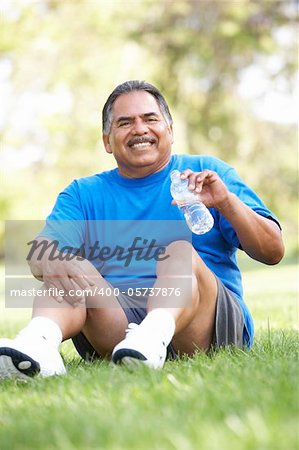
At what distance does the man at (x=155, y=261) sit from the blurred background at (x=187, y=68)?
13388 mm

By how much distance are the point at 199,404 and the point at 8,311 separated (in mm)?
7723

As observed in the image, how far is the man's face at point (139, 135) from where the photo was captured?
3502 mm

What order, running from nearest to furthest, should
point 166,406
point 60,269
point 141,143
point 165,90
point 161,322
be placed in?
point 166,406 → point 161,322 → point 60,269 → point 141,143 → point 165,90

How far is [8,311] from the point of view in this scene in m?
9.56

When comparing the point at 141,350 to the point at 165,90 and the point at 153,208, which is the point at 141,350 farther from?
the point at 165,90

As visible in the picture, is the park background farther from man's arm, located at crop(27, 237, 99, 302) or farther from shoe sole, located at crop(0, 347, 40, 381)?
shoe sole, located at crop(0, 347, 40, 381)

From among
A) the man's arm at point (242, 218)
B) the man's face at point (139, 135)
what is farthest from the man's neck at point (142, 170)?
the man's arm at point (242, 218)

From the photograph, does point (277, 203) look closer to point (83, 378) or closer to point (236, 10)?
point (236, 10)

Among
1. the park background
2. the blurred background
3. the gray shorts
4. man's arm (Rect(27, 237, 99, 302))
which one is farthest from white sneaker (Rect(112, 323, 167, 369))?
the blurred background

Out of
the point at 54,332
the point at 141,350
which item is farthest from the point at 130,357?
the point at 54,332

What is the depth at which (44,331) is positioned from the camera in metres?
2.89

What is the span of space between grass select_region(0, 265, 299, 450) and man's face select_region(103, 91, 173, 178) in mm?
921

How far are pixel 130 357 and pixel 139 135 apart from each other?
112 cm

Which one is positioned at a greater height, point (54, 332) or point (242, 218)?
point (242, 218)
